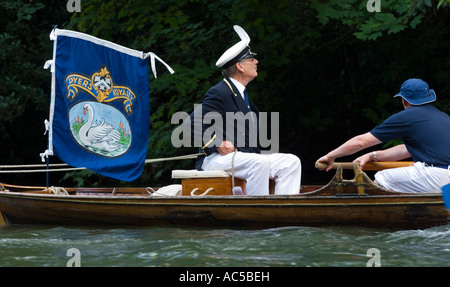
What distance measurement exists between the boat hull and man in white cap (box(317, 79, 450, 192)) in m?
0.17

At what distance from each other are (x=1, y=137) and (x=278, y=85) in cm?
619

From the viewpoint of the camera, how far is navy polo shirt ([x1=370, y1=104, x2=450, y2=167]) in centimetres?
586

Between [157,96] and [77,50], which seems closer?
[77,50]

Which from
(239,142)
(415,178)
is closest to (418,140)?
(415,178)

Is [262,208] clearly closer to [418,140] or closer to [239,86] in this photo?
[239,86]

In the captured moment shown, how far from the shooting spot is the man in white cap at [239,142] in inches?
252

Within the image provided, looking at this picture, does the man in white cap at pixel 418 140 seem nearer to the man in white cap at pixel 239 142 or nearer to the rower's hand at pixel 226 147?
the man in white cap at pixel 239 142

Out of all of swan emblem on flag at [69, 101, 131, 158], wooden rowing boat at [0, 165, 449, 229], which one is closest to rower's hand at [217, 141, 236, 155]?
wooden rowing boat at [0, 165, 449, 229]

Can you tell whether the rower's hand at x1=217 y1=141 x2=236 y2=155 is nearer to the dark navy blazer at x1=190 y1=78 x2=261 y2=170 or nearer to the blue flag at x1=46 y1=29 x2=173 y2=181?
the dark navy blazer at x1=190 y1=78 x2=261 y2=170

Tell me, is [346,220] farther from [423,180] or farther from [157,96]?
[157,96]

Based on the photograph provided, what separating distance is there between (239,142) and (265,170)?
16.9 inches

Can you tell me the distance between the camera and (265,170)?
640cm

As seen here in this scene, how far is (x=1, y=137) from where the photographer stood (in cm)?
1475

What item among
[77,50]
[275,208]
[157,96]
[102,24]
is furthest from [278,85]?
[275,208]
